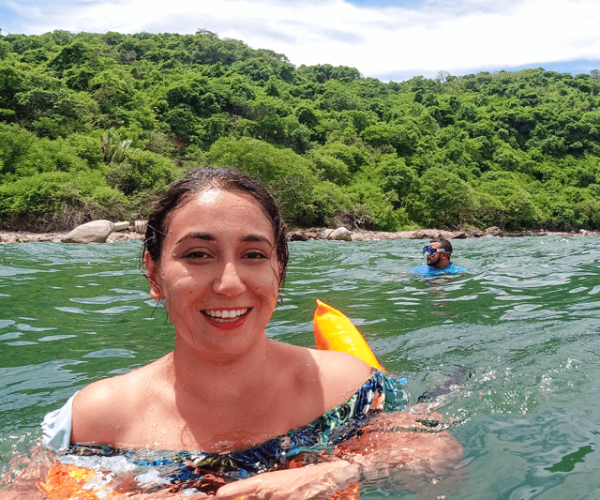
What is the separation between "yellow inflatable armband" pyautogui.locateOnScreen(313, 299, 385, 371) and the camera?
2783 millimetres

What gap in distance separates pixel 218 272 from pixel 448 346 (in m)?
2.80

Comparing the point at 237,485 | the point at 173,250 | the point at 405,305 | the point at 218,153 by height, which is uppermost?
the point at 218,153

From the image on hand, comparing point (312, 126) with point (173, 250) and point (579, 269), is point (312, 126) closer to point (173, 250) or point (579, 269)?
point (579, 269)

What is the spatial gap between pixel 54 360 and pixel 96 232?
13754mm

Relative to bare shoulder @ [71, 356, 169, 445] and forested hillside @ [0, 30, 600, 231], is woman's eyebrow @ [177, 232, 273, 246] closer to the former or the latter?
bare shoulder @ [71, 356, 169, 445]

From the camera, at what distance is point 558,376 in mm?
2818

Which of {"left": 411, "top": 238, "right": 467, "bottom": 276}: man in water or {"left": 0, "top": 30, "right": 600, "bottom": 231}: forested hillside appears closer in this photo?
{"left": 411, "top": 238, "right": 467, "bottom": 276}: man in water

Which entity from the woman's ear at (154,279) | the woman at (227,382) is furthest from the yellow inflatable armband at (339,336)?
the woman's ear at (154,279)

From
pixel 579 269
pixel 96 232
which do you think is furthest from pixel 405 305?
pixel 96 232

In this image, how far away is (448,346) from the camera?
3.83 metres

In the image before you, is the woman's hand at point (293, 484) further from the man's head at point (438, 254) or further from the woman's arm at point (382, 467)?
the man's head at point (438, 254)

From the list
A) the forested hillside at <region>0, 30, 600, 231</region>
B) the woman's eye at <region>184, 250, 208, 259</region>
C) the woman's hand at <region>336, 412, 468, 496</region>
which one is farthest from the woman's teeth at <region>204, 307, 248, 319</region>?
the forested hillside at <region>0, 30, 600, 231</region>

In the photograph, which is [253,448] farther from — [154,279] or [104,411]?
[154,279]

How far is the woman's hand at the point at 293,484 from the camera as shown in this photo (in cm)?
134
